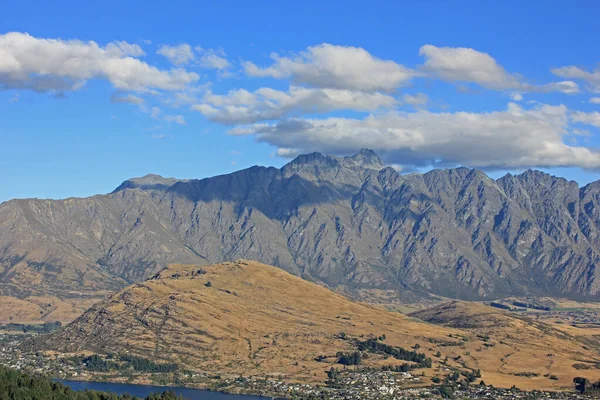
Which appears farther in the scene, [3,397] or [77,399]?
[77,399]

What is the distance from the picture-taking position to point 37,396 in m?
193

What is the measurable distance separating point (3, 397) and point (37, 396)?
9375mm

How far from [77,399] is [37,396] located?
9.67 m

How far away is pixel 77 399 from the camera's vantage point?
199250mm

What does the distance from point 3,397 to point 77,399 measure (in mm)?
18790

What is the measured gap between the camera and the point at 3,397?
185 metres
